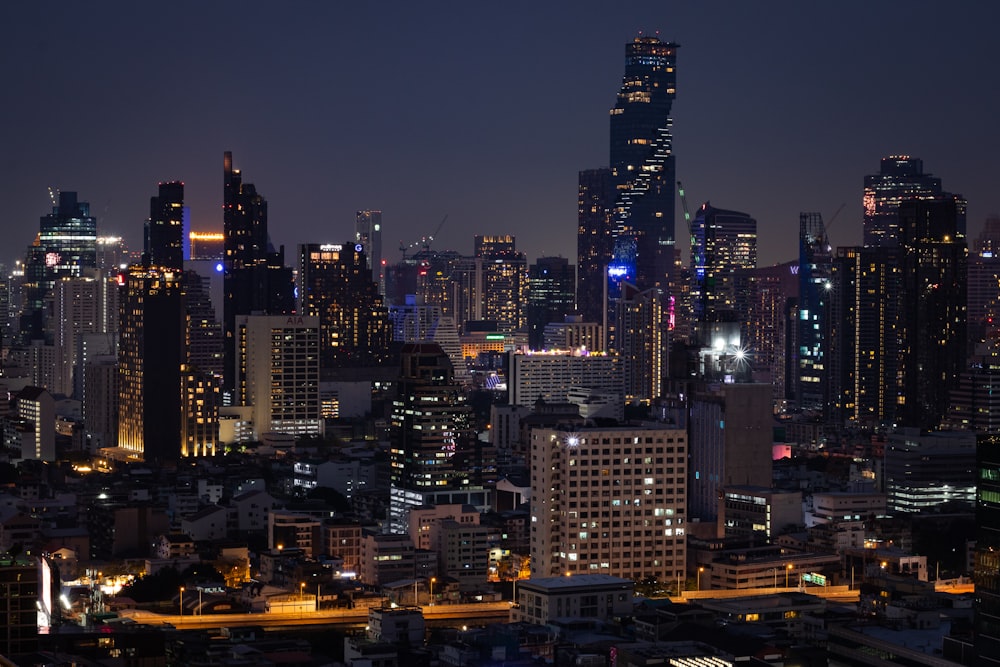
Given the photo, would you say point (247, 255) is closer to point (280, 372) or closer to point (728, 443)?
point (280, 372)

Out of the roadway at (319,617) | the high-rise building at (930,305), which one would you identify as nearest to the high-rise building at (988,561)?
the roadway at (319,617)

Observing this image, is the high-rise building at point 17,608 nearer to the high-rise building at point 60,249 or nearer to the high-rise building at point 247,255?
the high-rise building at point 247,255

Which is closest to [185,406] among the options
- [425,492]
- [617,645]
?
[425,492]

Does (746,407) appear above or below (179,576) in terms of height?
above

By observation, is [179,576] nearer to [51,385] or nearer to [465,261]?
[51,385]

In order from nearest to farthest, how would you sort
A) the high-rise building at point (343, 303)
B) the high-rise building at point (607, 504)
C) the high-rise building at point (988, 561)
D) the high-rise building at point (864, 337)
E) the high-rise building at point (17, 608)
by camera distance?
the high-rise building at point (988, 561), the high-rise building at point (17, 608), the high-rise building at point (607, 504), the high-rise building at point (864, 337), the high-rise building at point (343, 303)
